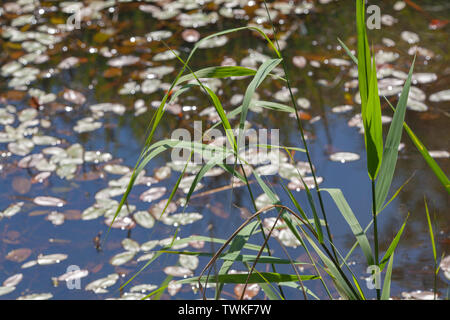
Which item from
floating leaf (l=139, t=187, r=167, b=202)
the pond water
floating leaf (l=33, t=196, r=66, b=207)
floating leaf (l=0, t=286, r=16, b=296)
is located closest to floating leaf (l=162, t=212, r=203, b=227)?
the pond water

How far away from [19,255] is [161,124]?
84cm

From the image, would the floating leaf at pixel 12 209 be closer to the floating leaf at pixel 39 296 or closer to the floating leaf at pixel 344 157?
the floating leaf at pixel 39 296

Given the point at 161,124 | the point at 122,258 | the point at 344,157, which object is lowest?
the point at 122,258

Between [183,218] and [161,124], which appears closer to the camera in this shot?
[183,218]

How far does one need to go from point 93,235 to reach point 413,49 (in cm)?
179

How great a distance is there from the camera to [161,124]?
2.36 metres

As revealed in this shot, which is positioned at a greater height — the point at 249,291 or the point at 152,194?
the point at 152,194

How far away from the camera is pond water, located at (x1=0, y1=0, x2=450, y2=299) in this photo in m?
1.74

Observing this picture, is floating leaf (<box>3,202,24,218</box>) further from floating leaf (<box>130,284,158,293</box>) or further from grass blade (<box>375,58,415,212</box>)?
grass blade (<box>375,58,415,212</box>)

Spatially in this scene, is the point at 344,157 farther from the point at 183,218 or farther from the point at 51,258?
the point at 51,258

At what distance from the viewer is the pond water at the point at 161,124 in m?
1.74

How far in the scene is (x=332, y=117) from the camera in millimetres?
2340

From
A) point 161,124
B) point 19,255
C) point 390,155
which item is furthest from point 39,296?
point 390,155
